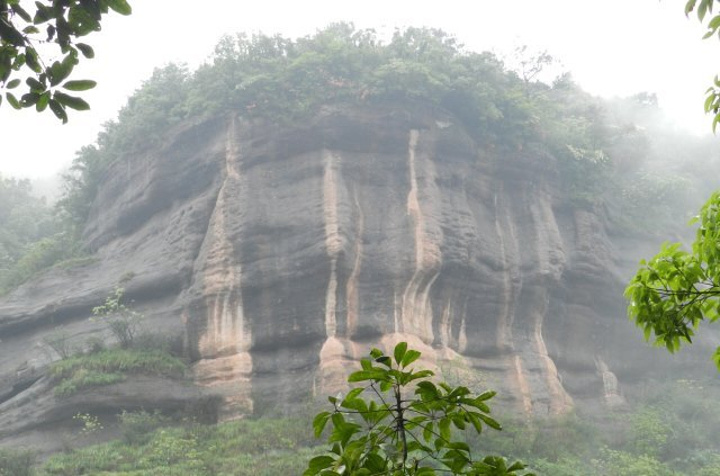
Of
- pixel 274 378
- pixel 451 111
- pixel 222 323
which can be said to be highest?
pixel 451 111

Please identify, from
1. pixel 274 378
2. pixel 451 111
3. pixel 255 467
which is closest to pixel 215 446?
pixel 255 467

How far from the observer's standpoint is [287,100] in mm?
19672

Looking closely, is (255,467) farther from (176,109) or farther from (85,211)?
(85,211)

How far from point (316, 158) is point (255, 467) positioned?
8636 mm

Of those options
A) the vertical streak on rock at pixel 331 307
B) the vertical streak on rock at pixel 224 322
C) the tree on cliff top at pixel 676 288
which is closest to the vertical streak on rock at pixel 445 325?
the vertical streak on rock at pixel 331 307

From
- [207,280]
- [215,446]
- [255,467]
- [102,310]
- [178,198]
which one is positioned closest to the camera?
[255,467]

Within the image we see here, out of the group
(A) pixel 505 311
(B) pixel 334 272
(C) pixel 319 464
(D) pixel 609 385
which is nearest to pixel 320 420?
(C) pixel 319 464

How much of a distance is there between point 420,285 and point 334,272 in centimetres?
222

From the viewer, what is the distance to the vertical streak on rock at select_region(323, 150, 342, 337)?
17.0 meters

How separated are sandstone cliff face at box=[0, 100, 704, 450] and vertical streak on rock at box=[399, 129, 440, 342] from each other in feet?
0.14

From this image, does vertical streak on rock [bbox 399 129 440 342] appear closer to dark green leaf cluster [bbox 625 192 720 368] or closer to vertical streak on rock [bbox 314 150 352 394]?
vertical streak on rock [bbox 314 150 352 394]

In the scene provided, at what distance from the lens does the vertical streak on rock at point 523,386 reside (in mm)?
18031

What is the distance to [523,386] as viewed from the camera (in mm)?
18344

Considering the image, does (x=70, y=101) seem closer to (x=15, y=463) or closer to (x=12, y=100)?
(x=12, y=100)
